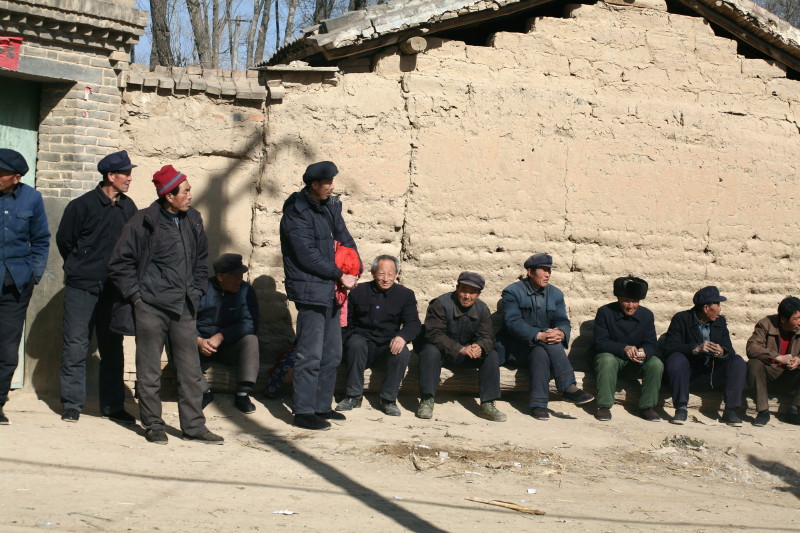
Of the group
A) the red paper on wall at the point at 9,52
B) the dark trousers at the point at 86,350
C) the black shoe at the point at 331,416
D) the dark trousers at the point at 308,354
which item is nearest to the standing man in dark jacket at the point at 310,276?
the dark trousers at the point at 308,354

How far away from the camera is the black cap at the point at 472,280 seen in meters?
8.07

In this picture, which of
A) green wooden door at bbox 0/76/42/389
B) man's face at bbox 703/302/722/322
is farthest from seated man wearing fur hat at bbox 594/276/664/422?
green wooden door at bbox 0/76/42/389

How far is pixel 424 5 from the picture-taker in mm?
8156

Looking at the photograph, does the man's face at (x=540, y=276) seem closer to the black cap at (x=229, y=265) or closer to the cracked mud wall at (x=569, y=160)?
the cracked mud wall at (x=569, y=160)

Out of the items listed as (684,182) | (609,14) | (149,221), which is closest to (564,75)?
(609,14)

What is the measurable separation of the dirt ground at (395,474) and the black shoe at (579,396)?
18 cm

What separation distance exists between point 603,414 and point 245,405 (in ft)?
9.95

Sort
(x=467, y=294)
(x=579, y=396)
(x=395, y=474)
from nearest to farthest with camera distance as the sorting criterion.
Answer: (x=395, y=474)
(x=467, y=294)
(x=579, y=396)

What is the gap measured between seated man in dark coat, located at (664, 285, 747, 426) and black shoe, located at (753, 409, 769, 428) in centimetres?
15

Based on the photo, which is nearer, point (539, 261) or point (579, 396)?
→ point (579, 396)

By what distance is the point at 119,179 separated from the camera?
6.88 m

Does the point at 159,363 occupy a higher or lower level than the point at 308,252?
lower

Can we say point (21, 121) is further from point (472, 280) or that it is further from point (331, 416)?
point (472, 280)

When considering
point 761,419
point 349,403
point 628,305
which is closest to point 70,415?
point 349,403
